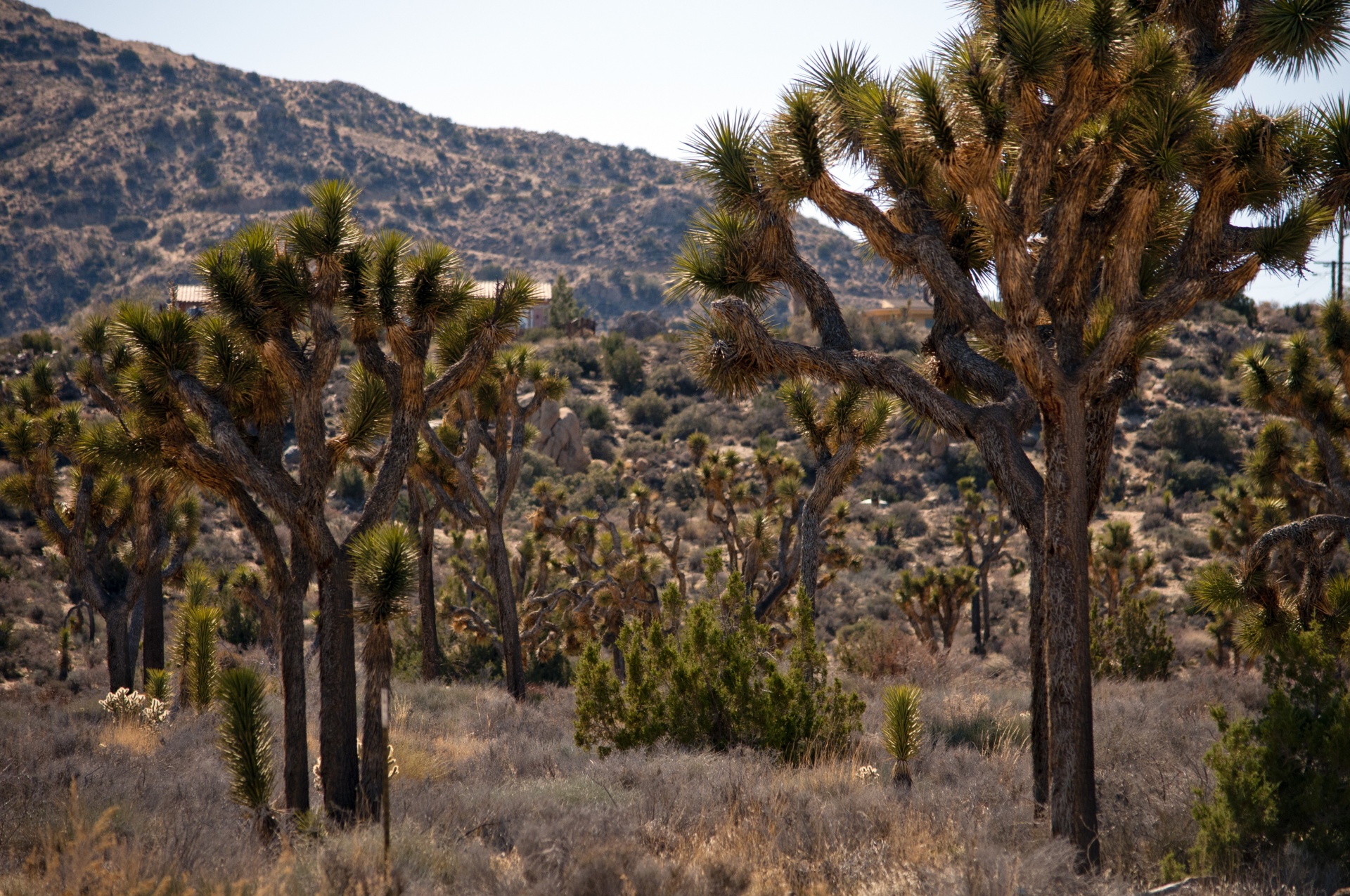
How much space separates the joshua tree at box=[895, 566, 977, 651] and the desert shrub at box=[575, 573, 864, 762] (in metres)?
14.1

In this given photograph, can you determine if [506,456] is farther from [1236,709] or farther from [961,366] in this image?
[1236,709]

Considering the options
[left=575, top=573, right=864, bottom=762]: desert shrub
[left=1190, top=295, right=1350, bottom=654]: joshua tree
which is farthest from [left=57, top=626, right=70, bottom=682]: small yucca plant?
[left=1190, top=295, right=1350, bottom=654]: joshua tree

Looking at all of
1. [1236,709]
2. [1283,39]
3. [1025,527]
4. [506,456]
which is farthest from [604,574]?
[1283,39]

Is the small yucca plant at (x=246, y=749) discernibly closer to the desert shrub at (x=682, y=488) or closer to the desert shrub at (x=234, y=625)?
the desert shrub at (x=234, y=625)

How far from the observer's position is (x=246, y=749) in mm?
6215

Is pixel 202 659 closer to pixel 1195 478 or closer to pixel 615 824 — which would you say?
pixel 615 824

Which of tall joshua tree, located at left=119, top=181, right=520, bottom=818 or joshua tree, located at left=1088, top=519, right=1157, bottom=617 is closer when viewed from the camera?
tall joshua tree, located at left=119, top=181, right=520, bottom=818

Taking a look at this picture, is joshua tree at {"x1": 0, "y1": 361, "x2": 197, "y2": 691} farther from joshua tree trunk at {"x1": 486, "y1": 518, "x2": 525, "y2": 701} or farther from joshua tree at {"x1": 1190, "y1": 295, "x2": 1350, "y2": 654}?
joshua tree at {"x1": 1190, "y1": 295, "x2": 1350, "y2": 654}

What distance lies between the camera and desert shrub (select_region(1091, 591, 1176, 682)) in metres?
17.1

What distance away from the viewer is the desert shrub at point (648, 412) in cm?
4003

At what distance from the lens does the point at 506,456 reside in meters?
16.0

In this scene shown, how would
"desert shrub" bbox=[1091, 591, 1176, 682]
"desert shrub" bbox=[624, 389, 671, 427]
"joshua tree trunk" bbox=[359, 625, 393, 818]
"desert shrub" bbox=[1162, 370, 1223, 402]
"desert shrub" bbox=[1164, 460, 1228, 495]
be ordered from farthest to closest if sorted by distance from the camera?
1. "desert shrub" bbox=[624, 389, 671, 427]
2. "desert shrub" bbox=[1162, 370, 1223, 402]
3. "desert shrub" bbox=[1164, 460, 1228, 495]
4. "desert shrub" bbox=[1091, 591, 1176, 682]
5. "joshua tree trunk" bbox=[359, 625, 393, 818]

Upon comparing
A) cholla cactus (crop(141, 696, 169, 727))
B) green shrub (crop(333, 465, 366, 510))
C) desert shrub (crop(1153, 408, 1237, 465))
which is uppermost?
desert shrub (crop(1153, 408, 1237, 465))

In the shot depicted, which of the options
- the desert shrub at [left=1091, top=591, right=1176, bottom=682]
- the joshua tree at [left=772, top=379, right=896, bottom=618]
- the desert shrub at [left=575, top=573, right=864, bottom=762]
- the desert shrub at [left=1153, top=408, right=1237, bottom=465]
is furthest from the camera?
the desert shrub at [left=1153, top=408, right=1237, bottom=465]
